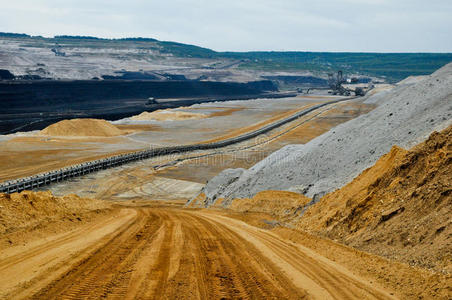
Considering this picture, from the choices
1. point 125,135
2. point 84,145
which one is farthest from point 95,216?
point 125,135

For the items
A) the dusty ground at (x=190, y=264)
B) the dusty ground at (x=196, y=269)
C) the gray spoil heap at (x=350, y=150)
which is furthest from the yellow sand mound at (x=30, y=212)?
the gray spoil heap at (x=350, y=150)

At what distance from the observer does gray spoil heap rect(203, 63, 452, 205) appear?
19.6m

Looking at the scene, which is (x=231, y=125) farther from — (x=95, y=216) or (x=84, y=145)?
(x=95, y=216)

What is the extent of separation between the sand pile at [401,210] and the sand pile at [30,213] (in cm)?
810

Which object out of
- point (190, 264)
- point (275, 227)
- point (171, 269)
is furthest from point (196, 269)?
point (275, 227)

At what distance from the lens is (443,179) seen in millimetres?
11422

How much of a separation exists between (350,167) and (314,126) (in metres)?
56.3

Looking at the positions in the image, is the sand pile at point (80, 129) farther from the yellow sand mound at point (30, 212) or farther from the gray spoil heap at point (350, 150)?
the yellow sand mound at point (30, 212)

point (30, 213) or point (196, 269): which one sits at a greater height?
point (196, 269)

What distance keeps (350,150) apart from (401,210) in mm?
11428

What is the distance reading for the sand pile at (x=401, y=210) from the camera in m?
9.70

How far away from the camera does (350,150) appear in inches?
896

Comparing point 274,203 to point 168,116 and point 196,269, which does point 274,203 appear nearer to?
point 196,269

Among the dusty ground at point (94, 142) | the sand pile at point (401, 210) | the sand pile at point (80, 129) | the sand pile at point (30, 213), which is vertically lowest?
the dusty ground at point (94, 142)
